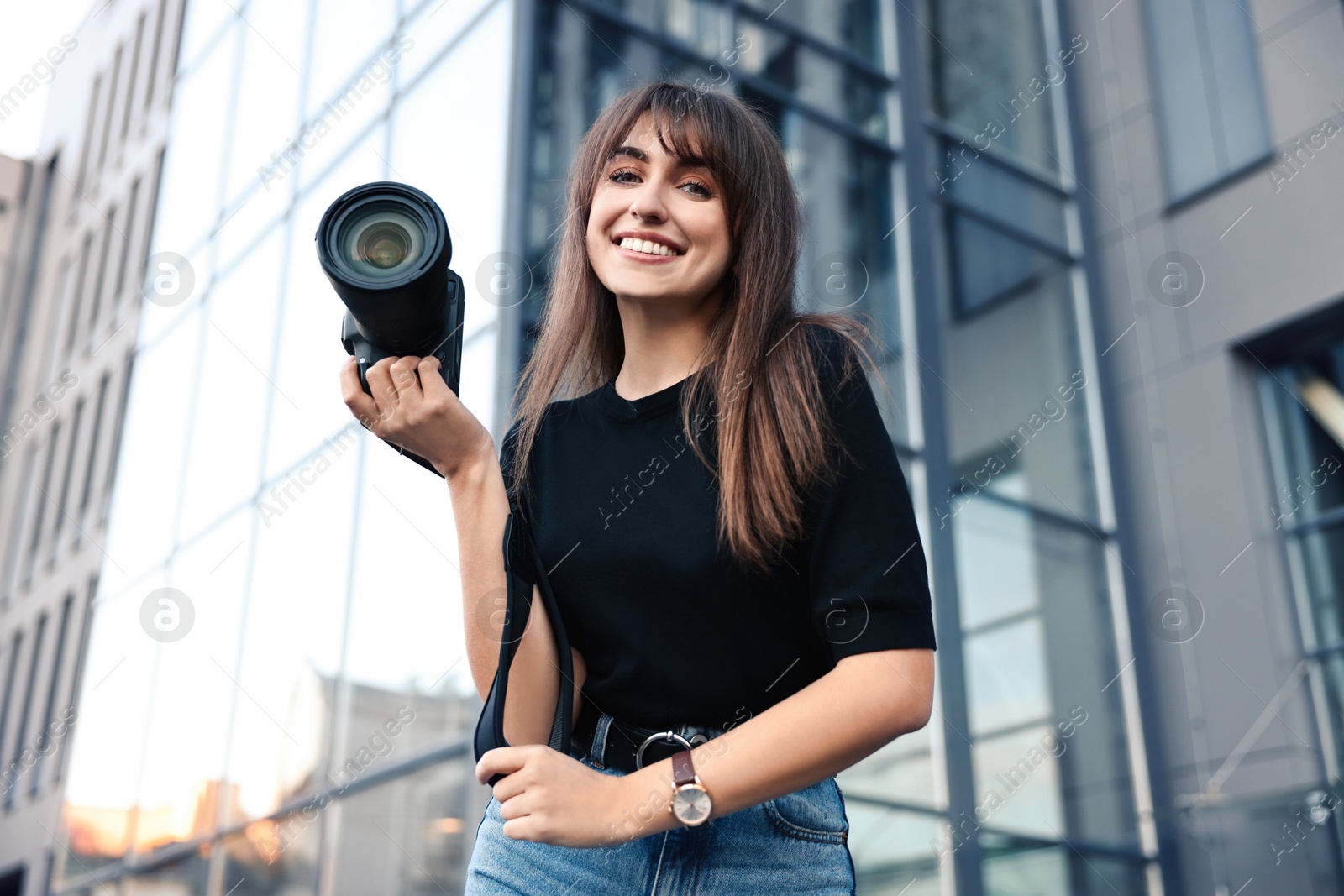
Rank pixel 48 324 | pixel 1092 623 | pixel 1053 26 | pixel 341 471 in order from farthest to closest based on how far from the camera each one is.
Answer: pixel 48 324 < pixel 1053 26 < pixel 1092 623 < pixel 341 471

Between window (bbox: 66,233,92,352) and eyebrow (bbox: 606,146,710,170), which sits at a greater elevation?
window (bbox: 66,233,92,352)

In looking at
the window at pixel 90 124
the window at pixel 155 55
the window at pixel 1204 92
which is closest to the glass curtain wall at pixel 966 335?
the window at pixel 1204 92

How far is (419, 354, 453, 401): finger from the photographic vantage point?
4.09ft

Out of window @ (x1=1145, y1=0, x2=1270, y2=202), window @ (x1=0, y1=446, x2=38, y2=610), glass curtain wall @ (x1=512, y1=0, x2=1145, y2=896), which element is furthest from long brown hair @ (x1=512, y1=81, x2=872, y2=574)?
window @ (x1=0, y1=446, x2=38, y2=610)

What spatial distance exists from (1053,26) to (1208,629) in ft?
13.1

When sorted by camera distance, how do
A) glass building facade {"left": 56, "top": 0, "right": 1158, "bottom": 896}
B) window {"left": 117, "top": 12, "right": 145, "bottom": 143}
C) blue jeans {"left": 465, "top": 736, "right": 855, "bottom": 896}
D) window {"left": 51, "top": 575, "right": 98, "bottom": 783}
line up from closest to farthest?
blue jeans {"left": 465, "top": 736, "right": 855, "bottom": 896}
glass building facade {"left": 56, "top": 0, "right": 1158, "bottom": 896}
window {"left": 51, "top": 575, "right": 98, "bottom": 783}
window {"left": 117, "top": 12, "right": 145, "bottom": 143}

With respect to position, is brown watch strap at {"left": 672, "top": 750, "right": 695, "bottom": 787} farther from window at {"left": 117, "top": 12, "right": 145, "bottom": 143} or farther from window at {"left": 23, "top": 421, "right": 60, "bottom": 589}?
window at {"left": 23, "top": 421, "right": 60, "bottom": 589}

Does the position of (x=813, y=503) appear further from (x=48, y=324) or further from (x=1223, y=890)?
(x=48, y=324)

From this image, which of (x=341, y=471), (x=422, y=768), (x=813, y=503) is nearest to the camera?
(x=813, y=503)

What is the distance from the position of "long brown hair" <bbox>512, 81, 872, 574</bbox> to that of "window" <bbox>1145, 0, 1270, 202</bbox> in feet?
20.5

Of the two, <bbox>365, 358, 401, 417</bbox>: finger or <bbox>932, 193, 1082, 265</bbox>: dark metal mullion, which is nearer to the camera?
<bbox>365, 358, 401, 417</bbox>: finger

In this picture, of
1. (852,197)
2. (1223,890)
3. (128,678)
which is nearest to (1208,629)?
(1223,890)

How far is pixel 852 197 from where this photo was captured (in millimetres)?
6684

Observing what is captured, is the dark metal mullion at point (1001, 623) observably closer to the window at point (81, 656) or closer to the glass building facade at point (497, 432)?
the glass building facade at point (497, 432)
